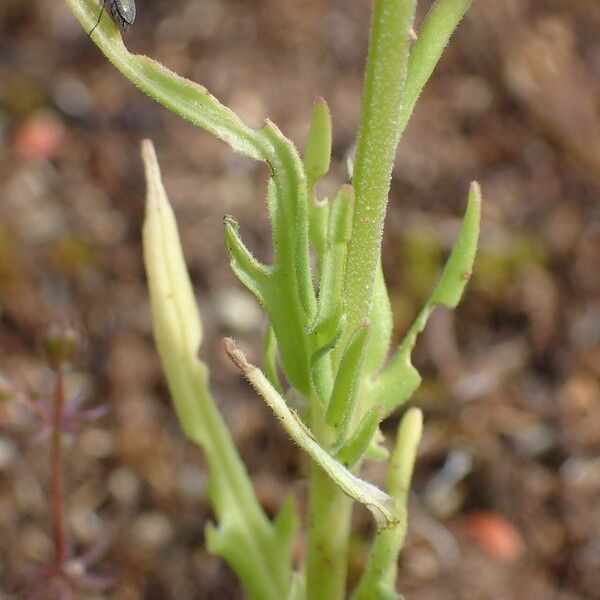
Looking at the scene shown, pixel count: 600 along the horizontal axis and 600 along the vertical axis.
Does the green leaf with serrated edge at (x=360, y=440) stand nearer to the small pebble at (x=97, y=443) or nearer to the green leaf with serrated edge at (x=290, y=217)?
the green leaf with serrated edge at (x=290, y=217)

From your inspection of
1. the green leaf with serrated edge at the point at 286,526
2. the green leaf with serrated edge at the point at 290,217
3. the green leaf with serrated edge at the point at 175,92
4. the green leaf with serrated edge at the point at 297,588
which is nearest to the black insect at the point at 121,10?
the green leaf with serrated edge at the point at 175,92

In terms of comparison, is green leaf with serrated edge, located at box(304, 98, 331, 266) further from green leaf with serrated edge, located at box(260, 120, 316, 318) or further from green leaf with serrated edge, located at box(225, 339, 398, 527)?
green leaf with serrated edge, located at box(225, 339, 398, 527)

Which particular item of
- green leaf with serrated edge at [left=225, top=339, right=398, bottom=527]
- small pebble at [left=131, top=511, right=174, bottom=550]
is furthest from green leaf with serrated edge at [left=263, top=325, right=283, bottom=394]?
small pebble at [left=131, top=511, right=174, bottom=550]

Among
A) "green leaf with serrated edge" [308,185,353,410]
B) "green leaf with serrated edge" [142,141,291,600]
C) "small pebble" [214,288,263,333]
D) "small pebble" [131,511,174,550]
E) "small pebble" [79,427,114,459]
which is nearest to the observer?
"green leaf with serrated edge" [308,185,353,410]

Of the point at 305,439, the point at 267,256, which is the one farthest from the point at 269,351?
the point at 267,256

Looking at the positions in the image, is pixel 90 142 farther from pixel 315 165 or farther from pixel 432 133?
pixel 315 165

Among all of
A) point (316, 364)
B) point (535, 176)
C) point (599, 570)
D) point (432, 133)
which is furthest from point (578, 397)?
point (316, 364)

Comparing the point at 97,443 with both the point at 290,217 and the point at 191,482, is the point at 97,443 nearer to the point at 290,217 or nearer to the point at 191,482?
the point at 191,482
